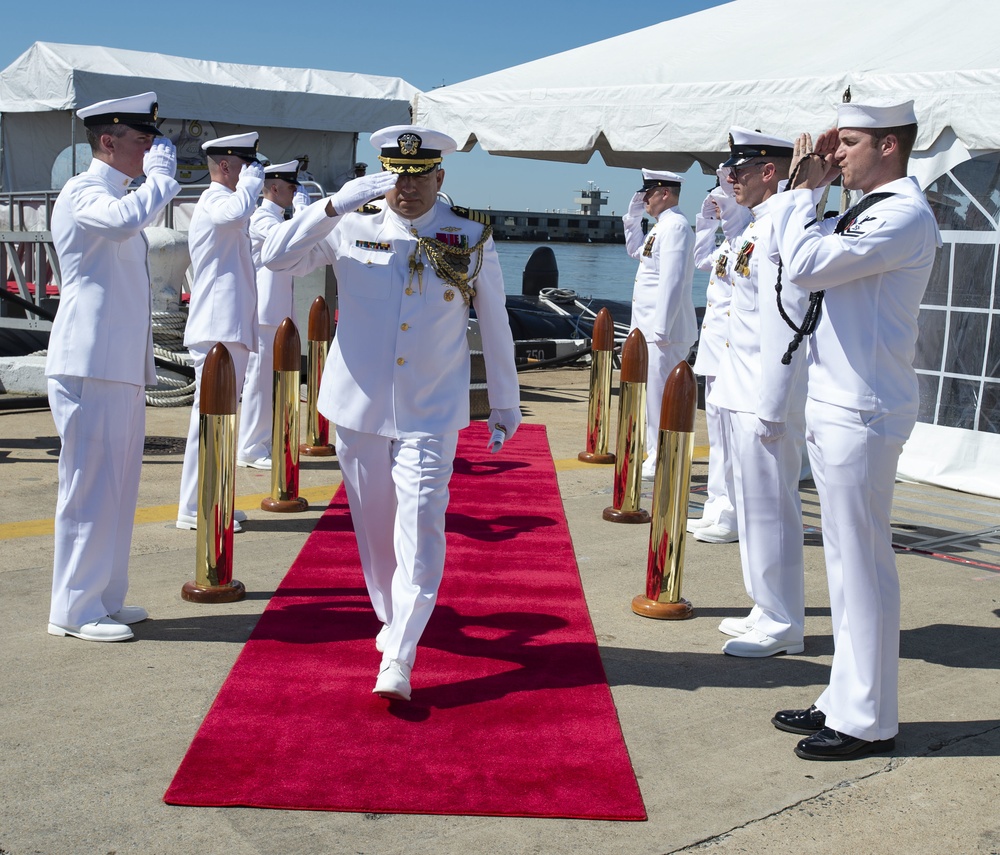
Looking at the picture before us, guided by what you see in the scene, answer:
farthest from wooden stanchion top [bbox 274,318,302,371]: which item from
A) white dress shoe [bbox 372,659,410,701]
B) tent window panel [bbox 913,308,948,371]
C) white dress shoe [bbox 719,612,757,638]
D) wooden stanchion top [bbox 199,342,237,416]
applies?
tent window panel [bbox 913,308,948,371]

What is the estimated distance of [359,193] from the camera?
4152 mm

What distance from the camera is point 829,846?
3369 millimetres

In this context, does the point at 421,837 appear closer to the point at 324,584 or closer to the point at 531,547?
the point at 324,584

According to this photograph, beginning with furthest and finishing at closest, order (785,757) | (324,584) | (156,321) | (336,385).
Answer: (156,321) → (324,584) → (336,385) → (785,757)

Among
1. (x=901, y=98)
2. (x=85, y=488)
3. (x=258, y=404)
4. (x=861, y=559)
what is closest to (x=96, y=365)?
(x=85, y=488)

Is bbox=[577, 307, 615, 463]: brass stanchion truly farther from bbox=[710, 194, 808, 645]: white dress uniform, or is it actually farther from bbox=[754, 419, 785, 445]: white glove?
bbox=[754, 419, 785, 445]: white glove

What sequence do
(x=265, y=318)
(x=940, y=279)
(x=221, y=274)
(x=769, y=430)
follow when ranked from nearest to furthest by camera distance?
1. (x=769, y=430)
2. (x=221, y=274)
3. (x=265, y=318)
4. (x=940, y=279)

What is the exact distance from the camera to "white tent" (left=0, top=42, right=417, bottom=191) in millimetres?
16156

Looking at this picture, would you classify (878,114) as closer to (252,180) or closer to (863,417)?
(863,417)

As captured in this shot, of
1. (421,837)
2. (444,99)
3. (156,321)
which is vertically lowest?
(421,837)

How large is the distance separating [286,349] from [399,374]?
3173 millimetres

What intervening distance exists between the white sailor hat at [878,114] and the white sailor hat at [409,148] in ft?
4.64

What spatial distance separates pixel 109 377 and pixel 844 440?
293 cm

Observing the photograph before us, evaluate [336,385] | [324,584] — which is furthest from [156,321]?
[336,385]
